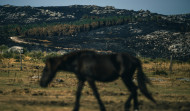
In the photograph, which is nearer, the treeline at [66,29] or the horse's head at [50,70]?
the horse's head at [50,70]

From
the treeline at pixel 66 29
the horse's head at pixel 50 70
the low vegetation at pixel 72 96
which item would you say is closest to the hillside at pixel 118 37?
the treeline at pixel 66 29

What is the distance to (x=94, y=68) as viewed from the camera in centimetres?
929

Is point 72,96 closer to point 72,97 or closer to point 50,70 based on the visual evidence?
point 72,97

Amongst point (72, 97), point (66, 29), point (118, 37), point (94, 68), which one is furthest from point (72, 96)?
point (66, 29)

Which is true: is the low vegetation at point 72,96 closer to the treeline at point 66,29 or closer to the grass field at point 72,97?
the grass field at point 72,97

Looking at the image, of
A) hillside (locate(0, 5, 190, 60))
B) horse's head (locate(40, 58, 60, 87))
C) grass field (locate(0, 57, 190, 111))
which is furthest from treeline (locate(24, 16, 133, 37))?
horse's head (locate(40, 58, 60, 87))

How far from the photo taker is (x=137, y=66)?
10.5 m

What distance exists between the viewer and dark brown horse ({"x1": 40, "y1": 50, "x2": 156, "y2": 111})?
30.6 ft

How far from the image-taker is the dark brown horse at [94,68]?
9.31 metres

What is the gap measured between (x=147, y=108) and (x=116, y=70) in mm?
3402

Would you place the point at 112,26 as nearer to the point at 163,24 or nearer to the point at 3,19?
the point at 163,24

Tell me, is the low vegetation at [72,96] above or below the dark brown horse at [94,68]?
below

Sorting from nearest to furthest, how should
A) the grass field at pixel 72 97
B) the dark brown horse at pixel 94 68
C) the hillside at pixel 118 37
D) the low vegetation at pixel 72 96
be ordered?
the dark brown horse at pixel 94 68 → the grass field at pixel 72 97 → the low vegetation at pixel 72 96 → the hillside at pixel 118 37

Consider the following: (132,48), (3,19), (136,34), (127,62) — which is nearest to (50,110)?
(127,62)
